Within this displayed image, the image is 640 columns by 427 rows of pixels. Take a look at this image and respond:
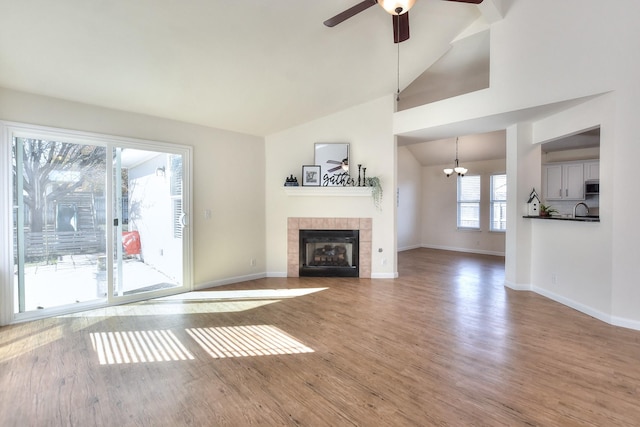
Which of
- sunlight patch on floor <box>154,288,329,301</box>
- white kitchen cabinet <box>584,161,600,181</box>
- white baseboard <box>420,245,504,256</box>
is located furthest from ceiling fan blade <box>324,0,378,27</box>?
white baseboard <box>420,245,504,256</box>

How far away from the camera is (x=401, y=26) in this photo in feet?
9.75

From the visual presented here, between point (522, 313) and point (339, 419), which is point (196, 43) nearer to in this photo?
point (339, 419)

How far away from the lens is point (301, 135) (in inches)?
212

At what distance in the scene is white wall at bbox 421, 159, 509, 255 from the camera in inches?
311

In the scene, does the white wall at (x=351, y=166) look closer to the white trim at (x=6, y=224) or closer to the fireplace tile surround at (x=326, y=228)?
the fireplace tile surround at (x=326, y=228)

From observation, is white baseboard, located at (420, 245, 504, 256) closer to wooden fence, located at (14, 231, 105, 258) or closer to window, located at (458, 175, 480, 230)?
window, located at (458, 175, 480, 230)

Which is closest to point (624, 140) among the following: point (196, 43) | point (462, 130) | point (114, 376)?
point (462, 130)

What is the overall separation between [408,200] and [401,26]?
6.19 metres

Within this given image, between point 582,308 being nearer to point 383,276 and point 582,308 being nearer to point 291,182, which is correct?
point 383,276

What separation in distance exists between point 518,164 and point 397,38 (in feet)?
9.36

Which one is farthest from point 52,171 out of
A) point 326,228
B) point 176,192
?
point 326,228

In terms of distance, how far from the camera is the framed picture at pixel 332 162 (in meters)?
5.31

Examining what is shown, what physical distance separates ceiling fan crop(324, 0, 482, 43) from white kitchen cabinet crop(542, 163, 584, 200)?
5800 millimetres

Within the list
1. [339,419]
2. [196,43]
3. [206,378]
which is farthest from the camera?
[196,43]
